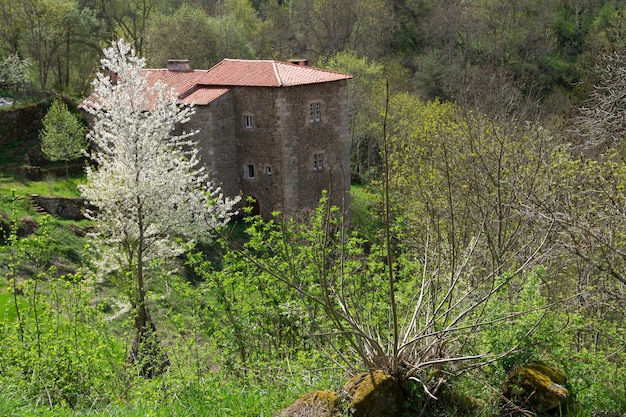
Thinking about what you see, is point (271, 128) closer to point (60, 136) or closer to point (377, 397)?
point (60, 136)

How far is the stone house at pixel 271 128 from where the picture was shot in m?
30.7

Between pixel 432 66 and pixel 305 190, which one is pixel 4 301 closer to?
pixel 305 190

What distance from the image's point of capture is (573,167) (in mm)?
12570

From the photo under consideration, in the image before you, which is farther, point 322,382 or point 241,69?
point 241,69

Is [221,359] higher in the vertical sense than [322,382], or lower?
lower

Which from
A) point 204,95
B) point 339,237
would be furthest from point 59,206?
point 339,237

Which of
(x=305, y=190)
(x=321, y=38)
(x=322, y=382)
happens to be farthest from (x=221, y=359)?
(x=321, y=38)

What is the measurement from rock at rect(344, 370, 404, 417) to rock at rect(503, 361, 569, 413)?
44.3 inches

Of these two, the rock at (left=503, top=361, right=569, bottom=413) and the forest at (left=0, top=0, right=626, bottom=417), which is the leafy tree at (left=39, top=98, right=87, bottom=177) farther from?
the rock at (left=503, top=361, right=569, bottom=413)

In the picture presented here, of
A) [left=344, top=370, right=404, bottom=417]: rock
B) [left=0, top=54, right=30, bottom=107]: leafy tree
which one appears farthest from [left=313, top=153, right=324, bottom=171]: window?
[left=344, top=370, right=404, bottom=417]: rock

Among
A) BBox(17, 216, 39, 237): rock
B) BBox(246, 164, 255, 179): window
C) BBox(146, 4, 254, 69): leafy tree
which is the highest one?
BBox(146, 4, 254, 69): leafy tree

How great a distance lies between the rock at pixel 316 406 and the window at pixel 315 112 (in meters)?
26.1

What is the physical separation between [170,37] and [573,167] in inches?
1351

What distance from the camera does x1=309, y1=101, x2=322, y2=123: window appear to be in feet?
103
